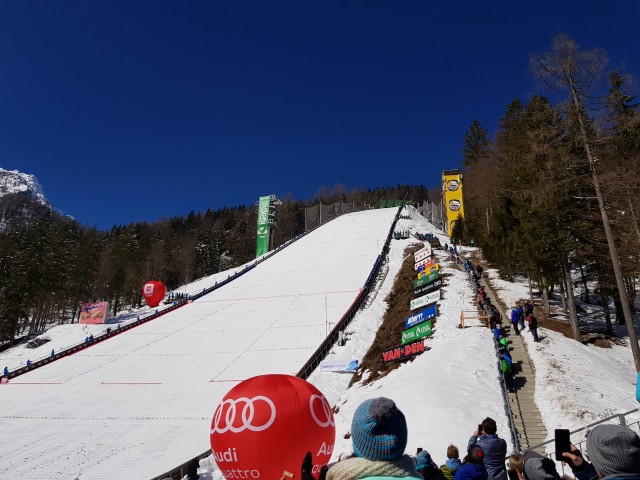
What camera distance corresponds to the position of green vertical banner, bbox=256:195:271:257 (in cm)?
6750

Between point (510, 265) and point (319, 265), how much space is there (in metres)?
21.8

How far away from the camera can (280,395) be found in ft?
22.8

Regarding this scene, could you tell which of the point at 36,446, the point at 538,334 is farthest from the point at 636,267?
the point at 36,446

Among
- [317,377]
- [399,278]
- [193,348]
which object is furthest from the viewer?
[399,278]

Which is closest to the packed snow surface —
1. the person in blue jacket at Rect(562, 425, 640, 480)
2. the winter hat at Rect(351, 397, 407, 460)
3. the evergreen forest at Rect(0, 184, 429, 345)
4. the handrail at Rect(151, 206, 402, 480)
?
the handrail at Rect(151, 206, 402, 480)

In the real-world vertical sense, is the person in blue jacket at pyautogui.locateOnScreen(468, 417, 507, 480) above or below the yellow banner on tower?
below

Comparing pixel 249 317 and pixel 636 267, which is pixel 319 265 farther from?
pixel 636 267

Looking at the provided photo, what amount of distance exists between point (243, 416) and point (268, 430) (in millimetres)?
506

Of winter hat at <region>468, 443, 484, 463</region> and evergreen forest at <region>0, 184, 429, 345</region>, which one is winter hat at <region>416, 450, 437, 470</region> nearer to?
winter hat at <region>468, 443, 484, 463</region>

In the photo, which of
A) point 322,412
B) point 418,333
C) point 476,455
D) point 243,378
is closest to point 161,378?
point 243,378

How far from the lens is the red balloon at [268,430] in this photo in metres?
6.58

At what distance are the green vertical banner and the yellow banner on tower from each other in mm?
29423

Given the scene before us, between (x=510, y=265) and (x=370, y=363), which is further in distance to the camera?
(x=510, y=265)

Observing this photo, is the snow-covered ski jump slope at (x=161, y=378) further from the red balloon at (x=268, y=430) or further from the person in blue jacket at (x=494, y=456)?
the person in blue jacket at (x=494, y=456)
